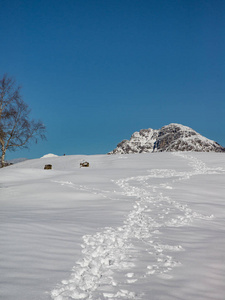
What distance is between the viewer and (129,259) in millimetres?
5086

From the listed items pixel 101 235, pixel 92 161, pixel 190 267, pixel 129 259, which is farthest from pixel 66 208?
pixel 92 161

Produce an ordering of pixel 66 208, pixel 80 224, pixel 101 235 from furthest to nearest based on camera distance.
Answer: pixel 66 208, pixel 80 224, pixel 101 235

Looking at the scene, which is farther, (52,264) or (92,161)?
(92,161)

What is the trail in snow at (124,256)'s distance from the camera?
12.3 ft

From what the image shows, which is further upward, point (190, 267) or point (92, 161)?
point (92, 161)

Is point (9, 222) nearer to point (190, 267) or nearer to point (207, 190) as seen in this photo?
point (190, 267)

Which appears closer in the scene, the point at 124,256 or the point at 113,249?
the point at 124,256

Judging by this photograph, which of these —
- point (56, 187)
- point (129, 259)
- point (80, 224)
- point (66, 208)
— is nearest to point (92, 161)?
point (56, 187)

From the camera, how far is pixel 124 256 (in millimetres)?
5258

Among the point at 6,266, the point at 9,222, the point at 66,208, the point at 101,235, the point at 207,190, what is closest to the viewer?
the point at 6,266

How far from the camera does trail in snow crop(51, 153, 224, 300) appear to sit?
147 inches

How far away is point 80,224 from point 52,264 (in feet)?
10.4

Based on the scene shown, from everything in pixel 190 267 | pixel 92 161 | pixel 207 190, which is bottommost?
pixel 190 267

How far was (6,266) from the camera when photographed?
4.25 meters
